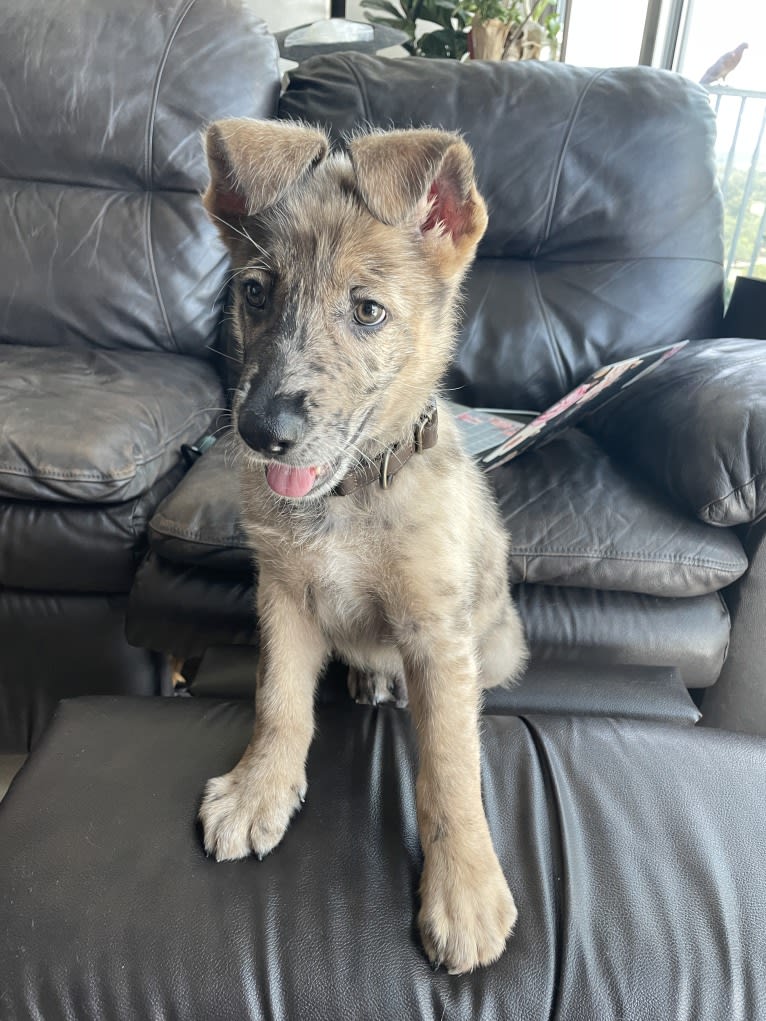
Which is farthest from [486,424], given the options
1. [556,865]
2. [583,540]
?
[556,865]

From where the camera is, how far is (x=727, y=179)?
4.21 meters

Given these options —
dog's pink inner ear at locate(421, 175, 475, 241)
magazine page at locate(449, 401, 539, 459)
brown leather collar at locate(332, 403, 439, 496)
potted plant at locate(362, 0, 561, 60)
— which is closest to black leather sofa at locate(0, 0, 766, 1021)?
magazine page at locate(449, 401, 539, 459)

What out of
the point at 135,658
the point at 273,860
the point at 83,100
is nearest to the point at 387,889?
the point at 273,860

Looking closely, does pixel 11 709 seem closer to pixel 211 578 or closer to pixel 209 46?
pixel 211 578

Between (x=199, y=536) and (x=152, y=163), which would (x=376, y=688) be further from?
(x=152, y=163)

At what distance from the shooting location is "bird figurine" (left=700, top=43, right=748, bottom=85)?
386 centimetres

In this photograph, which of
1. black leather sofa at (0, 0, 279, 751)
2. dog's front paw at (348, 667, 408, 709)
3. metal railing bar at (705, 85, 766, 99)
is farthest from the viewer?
metal railing bar at (705, 85, 766, 99)

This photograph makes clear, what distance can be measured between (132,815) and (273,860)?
26 cm

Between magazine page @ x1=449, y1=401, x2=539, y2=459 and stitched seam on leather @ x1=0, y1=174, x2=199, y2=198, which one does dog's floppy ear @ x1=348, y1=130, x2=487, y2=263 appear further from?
stitched seam on leather @ x1=0, y1=174, x2=199, y2=198

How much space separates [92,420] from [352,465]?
3.59 ft

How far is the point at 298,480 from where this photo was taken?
4.33 feet

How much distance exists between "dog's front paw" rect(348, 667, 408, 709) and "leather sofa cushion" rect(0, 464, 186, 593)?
2.60 feet

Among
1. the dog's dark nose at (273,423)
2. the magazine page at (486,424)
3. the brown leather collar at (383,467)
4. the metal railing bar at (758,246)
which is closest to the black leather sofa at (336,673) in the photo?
the magazine page at (486,424)

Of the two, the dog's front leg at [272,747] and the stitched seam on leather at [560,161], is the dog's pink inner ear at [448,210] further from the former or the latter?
the stitched seam on leather at [560,161]
